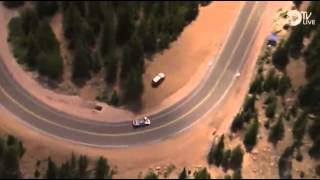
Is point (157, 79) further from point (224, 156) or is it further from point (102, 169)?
point (102, 169)

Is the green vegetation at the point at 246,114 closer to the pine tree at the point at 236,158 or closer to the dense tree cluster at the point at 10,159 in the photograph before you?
the pine tree at the point at 236,158

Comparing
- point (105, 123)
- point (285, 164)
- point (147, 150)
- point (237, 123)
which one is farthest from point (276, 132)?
point (105, 123)

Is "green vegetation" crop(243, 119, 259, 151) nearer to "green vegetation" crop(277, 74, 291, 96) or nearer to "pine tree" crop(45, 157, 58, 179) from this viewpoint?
"green vegetation" crop(277, 74, 291, 96)

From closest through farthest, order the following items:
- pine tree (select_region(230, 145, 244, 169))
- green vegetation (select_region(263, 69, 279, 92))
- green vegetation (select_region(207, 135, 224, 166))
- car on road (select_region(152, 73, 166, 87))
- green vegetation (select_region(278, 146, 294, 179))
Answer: green vegetation (select_region(278, 146, 294, 179)), pine tree (select_region(230, 145, 244, 169)), green vegetation (select_region(207, 135, 224, 166)), car on road (select_region(152, 73, 166, 87)), green vegetation (select_region(263, 69, 279, 92))

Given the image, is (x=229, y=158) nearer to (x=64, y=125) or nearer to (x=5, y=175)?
(x=64, y=125)

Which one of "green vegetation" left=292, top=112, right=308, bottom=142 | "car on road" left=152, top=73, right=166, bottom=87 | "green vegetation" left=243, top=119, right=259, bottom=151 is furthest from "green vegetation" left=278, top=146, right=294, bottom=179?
"car on road" left=152, top=73, right=166, bottom=87

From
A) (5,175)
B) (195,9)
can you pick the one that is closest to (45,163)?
(5,175)

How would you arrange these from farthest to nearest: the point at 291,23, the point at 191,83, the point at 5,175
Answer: the point at 291,23 < the point at 191,83 < the point at 5,175
